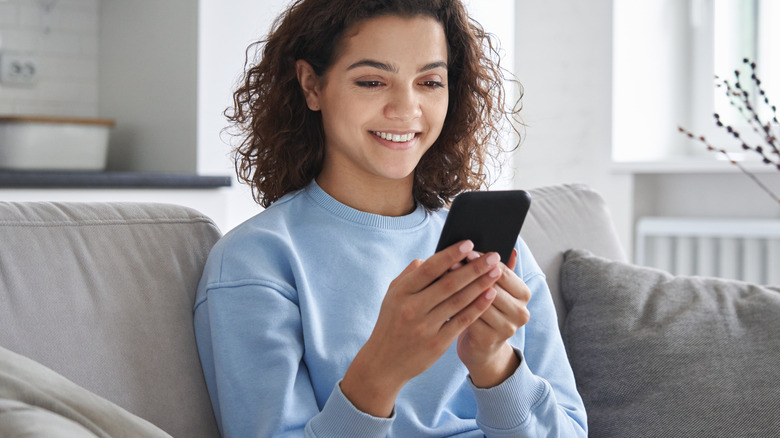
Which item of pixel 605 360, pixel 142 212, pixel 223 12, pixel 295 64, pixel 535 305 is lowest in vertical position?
pixel 605 360

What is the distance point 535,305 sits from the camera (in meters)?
1.31

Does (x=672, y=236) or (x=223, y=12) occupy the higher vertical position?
(x=223, y=12)

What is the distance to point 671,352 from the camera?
1.43 meters

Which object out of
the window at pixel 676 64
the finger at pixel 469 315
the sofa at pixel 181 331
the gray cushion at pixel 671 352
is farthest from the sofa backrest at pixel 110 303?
the window at pixel 676 64

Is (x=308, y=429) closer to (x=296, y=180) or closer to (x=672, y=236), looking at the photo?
(x=296, y=180)

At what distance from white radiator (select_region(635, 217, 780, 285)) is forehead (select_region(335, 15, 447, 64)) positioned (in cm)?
203

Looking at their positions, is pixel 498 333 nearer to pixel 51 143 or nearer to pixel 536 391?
pixel 536 391

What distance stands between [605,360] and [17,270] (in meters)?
0.92

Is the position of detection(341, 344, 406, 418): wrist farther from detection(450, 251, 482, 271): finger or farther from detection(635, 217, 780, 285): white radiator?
detection(635, 217, 780, 285): white radiator

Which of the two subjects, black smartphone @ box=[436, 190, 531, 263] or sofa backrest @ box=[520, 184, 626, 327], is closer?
black smartphone @ box=[436, 190, 531, 263]

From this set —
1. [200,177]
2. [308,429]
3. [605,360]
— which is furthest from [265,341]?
[200,177]

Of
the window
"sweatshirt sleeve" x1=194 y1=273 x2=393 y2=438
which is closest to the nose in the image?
"sweatshirt sleeve" x1=194 y1=273 x2=393 y2=438

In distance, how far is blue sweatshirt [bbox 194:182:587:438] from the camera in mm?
1083

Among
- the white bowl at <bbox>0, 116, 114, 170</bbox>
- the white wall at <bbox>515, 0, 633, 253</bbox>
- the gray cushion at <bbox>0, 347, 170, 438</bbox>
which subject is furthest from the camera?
Answer: the white wall at <bbox>515, 0, 633, 253</bbox>
